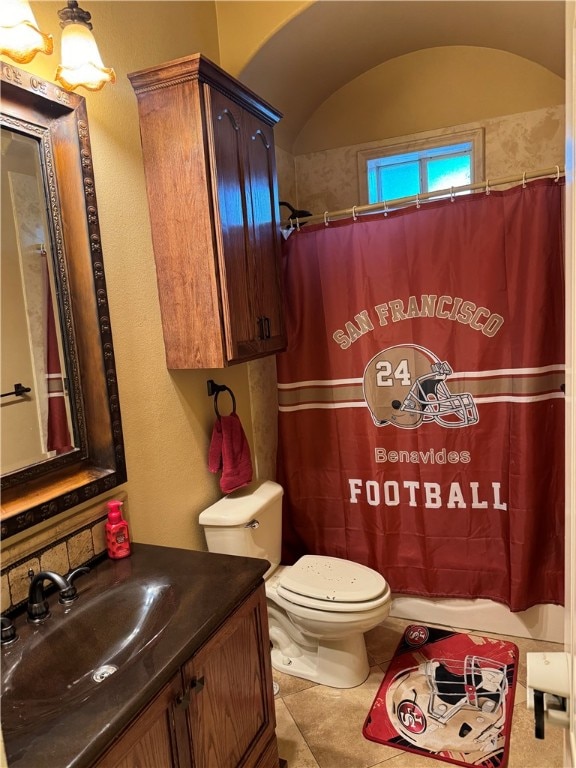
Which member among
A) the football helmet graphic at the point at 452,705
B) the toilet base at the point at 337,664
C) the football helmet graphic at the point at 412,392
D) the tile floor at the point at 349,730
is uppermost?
the football helmet graphic at the point at 412,392

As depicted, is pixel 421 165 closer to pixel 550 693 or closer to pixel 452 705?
pixel 452 705

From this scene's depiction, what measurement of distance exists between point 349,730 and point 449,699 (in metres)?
0.40

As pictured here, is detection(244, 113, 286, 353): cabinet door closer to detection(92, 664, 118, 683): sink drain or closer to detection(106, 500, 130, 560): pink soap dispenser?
detection(106, 500, 130, 560): pink soap dispenser

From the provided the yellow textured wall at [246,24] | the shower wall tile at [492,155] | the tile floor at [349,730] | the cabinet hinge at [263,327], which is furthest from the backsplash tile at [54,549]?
the shower wall tile at [492,155]

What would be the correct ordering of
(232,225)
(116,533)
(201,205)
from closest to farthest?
(116,533) → (201,205) → (232,225)

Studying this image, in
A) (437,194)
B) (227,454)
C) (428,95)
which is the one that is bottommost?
(227,454)

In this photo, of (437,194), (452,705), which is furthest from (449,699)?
(437,194)

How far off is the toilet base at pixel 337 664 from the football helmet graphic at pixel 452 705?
0.45 feet

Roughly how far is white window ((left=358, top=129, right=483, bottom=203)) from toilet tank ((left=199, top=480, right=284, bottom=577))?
1708 mm

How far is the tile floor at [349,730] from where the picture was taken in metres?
1.72

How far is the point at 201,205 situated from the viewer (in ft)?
5.57

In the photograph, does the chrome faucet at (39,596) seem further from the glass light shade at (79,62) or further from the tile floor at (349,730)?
the glass light shade at (79,62)

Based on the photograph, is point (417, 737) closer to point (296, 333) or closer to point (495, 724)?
point (495, 724)

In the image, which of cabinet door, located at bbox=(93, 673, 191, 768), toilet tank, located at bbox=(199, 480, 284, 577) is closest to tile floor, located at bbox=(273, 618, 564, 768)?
toilet tank, located at bbox=(199, 480, 284, 577)
